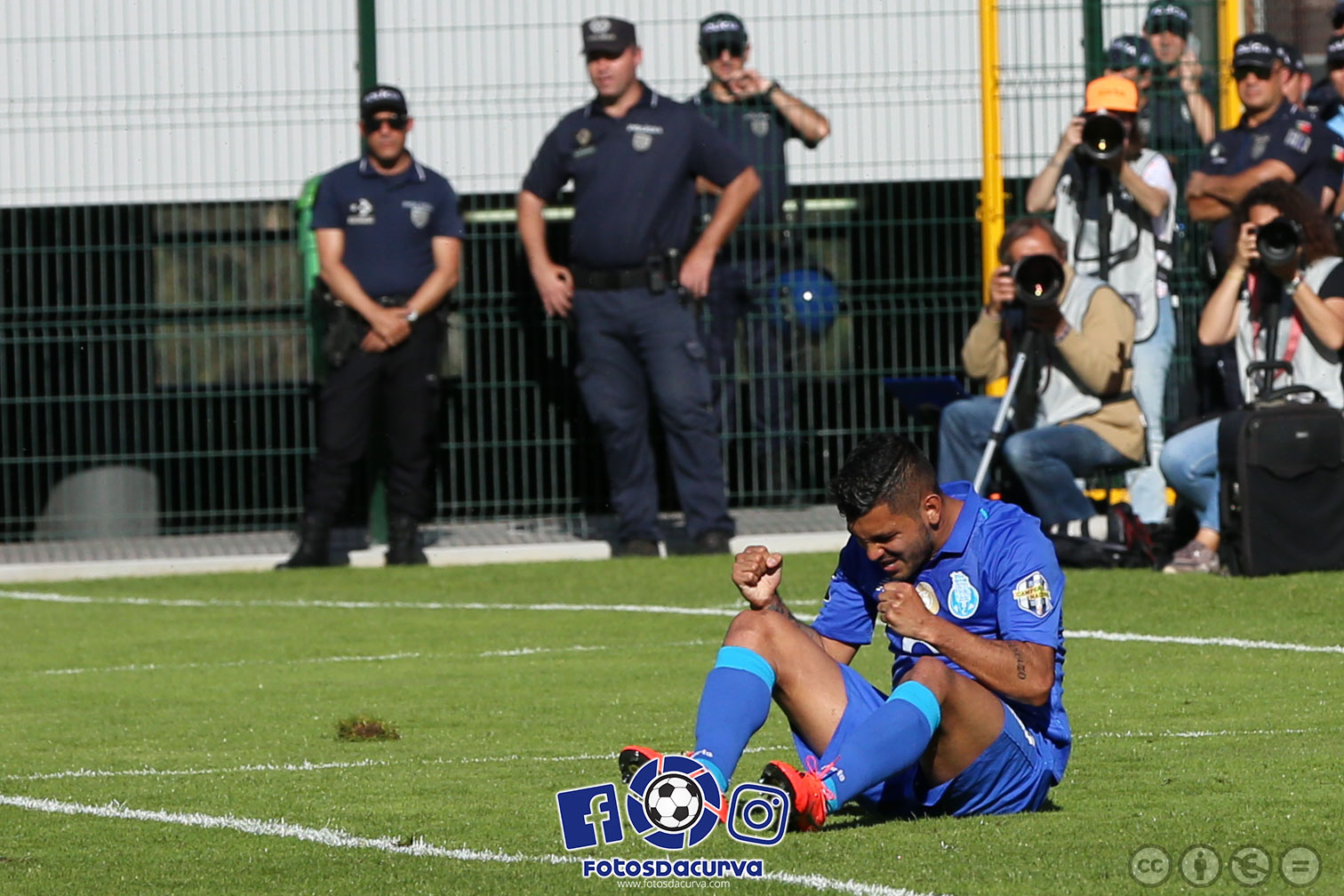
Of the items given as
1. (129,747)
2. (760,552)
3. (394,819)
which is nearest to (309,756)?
(129,747)

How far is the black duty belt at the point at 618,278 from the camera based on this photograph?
40.8 ft

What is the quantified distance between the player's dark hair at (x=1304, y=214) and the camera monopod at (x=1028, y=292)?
35.1 inches

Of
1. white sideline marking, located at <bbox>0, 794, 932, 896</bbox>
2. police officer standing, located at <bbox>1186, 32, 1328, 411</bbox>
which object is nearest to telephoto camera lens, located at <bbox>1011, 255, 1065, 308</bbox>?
police officer standing, located at <bbox>1186, 32, 1328, 411</bbox>

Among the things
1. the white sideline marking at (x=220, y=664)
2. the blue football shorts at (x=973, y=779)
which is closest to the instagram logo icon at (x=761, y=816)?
the blue football shorts at (x=973, y=779)

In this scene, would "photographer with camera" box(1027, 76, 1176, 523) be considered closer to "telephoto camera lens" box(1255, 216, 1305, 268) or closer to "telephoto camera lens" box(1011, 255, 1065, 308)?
"telephoto camera lens" box(1011, 255, 1065, 308)

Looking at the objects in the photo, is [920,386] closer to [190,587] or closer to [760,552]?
[190,587]

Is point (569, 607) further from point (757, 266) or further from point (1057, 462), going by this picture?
point (757, 266)

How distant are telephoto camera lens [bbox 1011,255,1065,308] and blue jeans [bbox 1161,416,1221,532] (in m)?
0.92

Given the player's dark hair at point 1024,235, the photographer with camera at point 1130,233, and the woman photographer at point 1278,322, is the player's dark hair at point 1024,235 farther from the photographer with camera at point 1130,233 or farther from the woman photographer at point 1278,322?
the woman photographer at point 1278,322

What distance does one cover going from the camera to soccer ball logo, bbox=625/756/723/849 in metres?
4.78

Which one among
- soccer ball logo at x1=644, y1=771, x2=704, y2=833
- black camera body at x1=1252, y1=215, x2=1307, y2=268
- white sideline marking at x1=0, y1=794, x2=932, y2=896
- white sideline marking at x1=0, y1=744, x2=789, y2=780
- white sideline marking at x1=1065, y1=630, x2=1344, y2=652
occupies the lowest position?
white sideline marking at x1=0, y1=744, x2=789, y2=780

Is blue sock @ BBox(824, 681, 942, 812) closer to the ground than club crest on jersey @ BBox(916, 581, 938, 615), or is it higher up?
closer to the ground

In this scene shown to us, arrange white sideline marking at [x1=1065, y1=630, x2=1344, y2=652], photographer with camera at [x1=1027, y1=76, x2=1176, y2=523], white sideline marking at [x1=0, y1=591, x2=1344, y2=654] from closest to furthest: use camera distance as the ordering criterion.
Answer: white sideline marking at [x1=1065, y1=630, x2=1344, y2=652]
white sideline marking at [x1=0, y1=591, x2=1344, y2=654]
photographer with camera at [x1=1027, y1=76, x2=1176, y2=523]

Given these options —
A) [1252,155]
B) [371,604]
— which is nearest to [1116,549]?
[1252,155]
